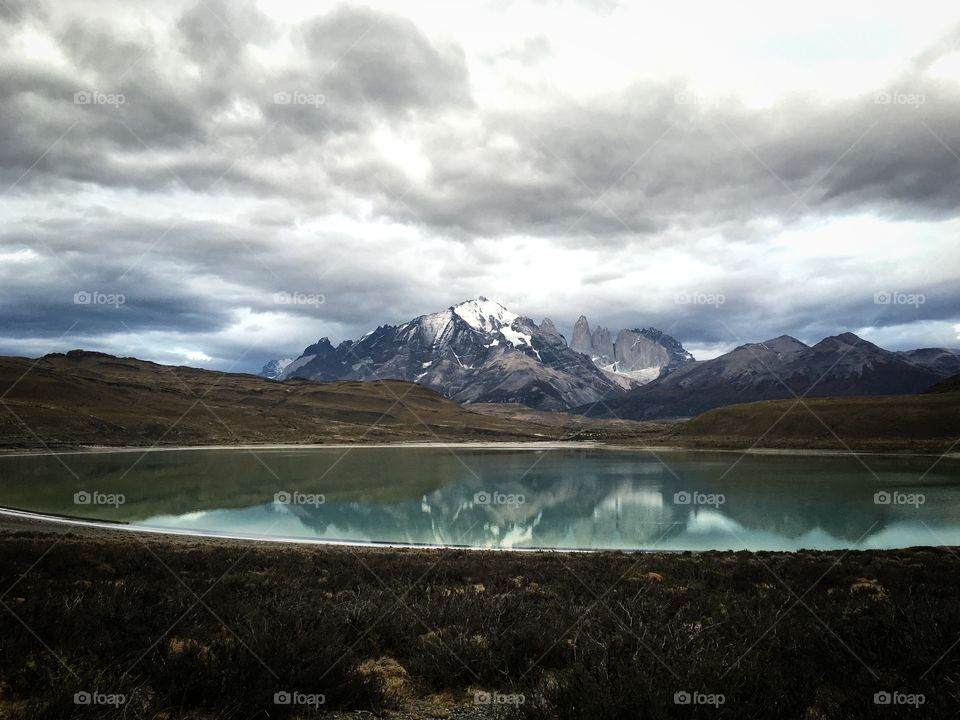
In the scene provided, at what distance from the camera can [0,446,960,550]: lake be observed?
3219 centimetres

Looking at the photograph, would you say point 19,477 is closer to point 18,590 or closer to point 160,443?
point 18,590

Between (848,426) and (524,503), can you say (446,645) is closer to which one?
(524,503)

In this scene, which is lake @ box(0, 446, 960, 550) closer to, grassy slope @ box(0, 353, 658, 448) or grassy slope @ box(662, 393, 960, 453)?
grassy slope @ box(662, 393, 960, 453)

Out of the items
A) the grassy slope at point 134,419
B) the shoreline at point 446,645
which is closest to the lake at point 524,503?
the shoreline at point 446,645

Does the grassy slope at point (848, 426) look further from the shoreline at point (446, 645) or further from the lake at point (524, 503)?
the shoreline at point (446, 645)

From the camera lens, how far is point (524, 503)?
152 ft

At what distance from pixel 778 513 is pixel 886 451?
258ft

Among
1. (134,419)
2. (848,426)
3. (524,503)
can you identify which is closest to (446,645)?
(524,503)

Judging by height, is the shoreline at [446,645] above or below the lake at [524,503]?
above

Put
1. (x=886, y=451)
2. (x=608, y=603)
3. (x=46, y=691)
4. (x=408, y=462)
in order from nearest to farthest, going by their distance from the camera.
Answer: (x=46, y=691), (x=608, y=603), (x=408, y=462), (x=886, y=451)

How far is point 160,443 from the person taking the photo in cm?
12531

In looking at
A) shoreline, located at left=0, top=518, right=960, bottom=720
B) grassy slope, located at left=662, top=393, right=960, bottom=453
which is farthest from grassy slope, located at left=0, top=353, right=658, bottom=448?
shoreline, located at left=0, top=518, right=960, bottom=720

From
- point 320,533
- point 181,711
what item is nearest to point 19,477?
point 320,533

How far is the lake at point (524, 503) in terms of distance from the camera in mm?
32188
